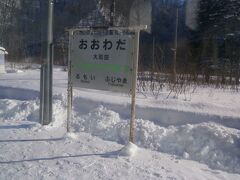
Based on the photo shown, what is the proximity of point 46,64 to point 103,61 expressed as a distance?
4.13ft

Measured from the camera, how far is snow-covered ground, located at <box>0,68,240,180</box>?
4043mm

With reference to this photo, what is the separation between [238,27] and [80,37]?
94.4 ft

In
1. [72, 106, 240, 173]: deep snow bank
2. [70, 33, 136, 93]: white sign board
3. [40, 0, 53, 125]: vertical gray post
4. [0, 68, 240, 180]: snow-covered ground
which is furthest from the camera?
[40, 0, 53, 125]: vertical gray post

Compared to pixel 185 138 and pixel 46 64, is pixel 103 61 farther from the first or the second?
pixel 185 138

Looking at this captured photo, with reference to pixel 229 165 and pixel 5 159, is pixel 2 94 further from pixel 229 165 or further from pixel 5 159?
pixel 229 165

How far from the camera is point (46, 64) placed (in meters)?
5.86

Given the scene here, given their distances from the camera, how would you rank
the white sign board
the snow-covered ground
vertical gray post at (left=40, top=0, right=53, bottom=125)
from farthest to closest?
vertical gray post at (left=40, top=0, right=53, bottom=125) → the white sign board → the snow-covered ground

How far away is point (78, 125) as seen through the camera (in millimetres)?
5922

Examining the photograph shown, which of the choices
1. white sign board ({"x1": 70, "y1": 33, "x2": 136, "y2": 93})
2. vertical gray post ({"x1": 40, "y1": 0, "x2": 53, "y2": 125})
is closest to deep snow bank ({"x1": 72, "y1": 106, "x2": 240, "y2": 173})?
vertical gray post ({"x1": 40, "y1": 0, "x2": 53, "y2": 125})

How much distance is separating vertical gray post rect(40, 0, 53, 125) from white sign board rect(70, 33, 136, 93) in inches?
24.2

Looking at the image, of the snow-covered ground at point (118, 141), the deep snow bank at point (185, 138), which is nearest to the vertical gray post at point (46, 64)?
the snow-covered ground at point (118, 141)

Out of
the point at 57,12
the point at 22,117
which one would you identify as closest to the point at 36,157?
the point at 22,117

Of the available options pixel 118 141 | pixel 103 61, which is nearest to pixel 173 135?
pixel 118 141

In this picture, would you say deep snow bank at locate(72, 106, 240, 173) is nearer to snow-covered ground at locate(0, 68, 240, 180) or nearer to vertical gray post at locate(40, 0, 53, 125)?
snow-covered ground at locate(0, 68, 240, 180)
